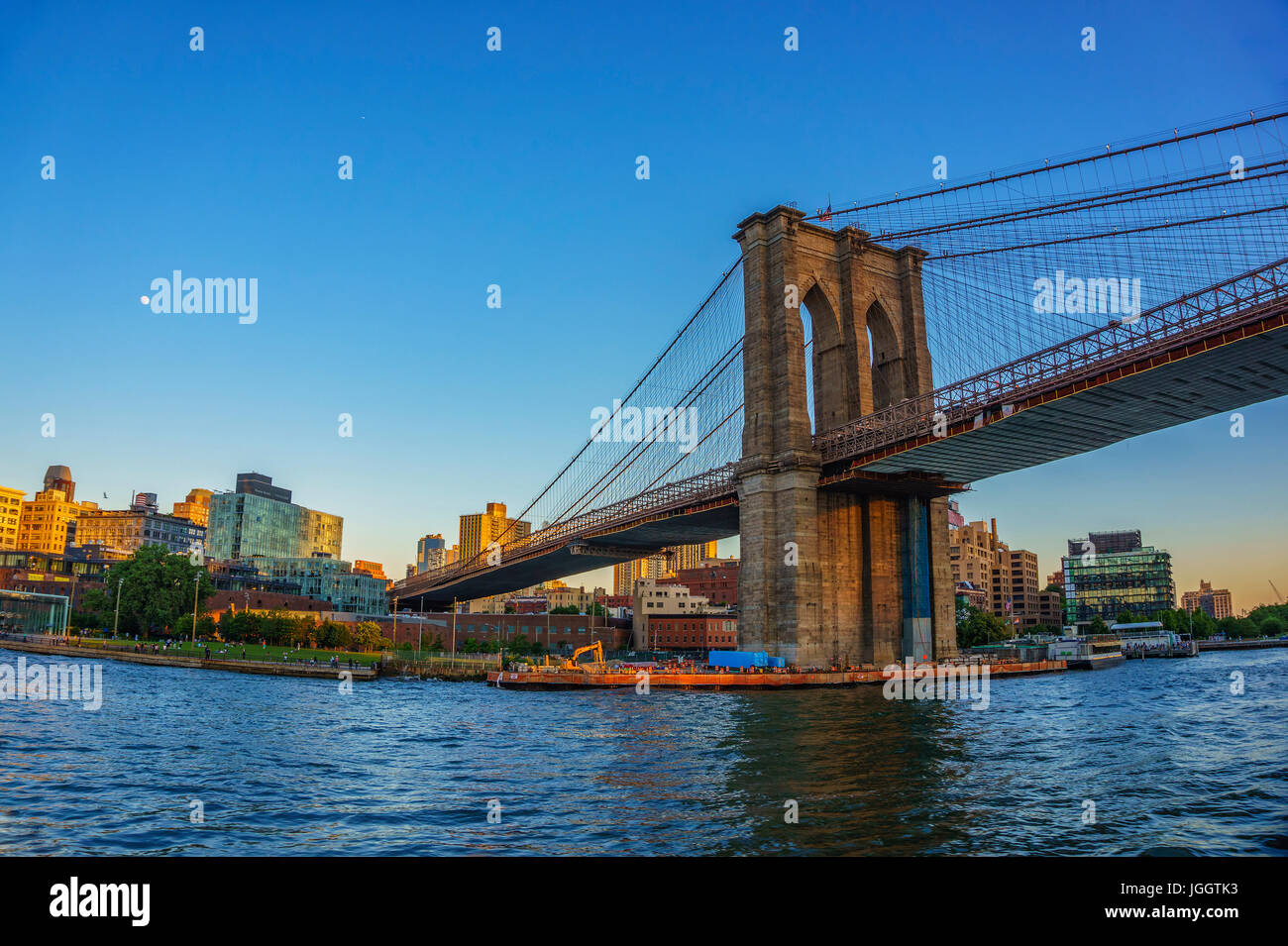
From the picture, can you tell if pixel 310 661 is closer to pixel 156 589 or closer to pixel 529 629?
pixel 156 589

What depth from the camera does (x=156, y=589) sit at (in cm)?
9300

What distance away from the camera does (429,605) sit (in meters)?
128

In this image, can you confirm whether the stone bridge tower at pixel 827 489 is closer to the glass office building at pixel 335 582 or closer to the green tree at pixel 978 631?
the green tree at pixel 978 631

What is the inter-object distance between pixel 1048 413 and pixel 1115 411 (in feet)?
12.2

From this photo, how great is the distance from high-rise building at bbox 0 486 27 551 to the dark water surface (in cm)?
Answer: 19195

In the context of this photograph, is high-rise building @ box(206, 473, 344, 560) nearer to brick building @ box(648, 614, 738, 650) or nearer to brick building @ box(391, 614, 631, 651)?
brick building @ box(391, 614, 631, 651)

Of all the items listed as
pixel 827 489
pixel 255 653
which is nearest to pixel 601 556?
pixel 827 489

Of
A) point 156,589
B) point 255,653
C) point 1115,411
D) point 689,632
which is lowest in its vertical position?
point 689,632

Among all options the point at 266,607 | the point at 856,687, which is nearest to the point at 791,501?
the point at 856,687

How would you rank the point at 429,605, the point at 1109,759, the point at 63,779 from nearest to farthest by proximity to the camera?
the point at 63,779
the point at 1109,759
the point at 429,605

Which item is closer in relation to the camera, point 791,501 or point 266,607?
point 791,501

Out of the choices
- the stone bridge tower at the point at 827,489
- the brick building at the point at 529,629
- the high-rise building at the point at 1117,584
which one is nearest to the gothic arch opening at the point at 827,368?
the stone bridge tower at the point at 827,489
